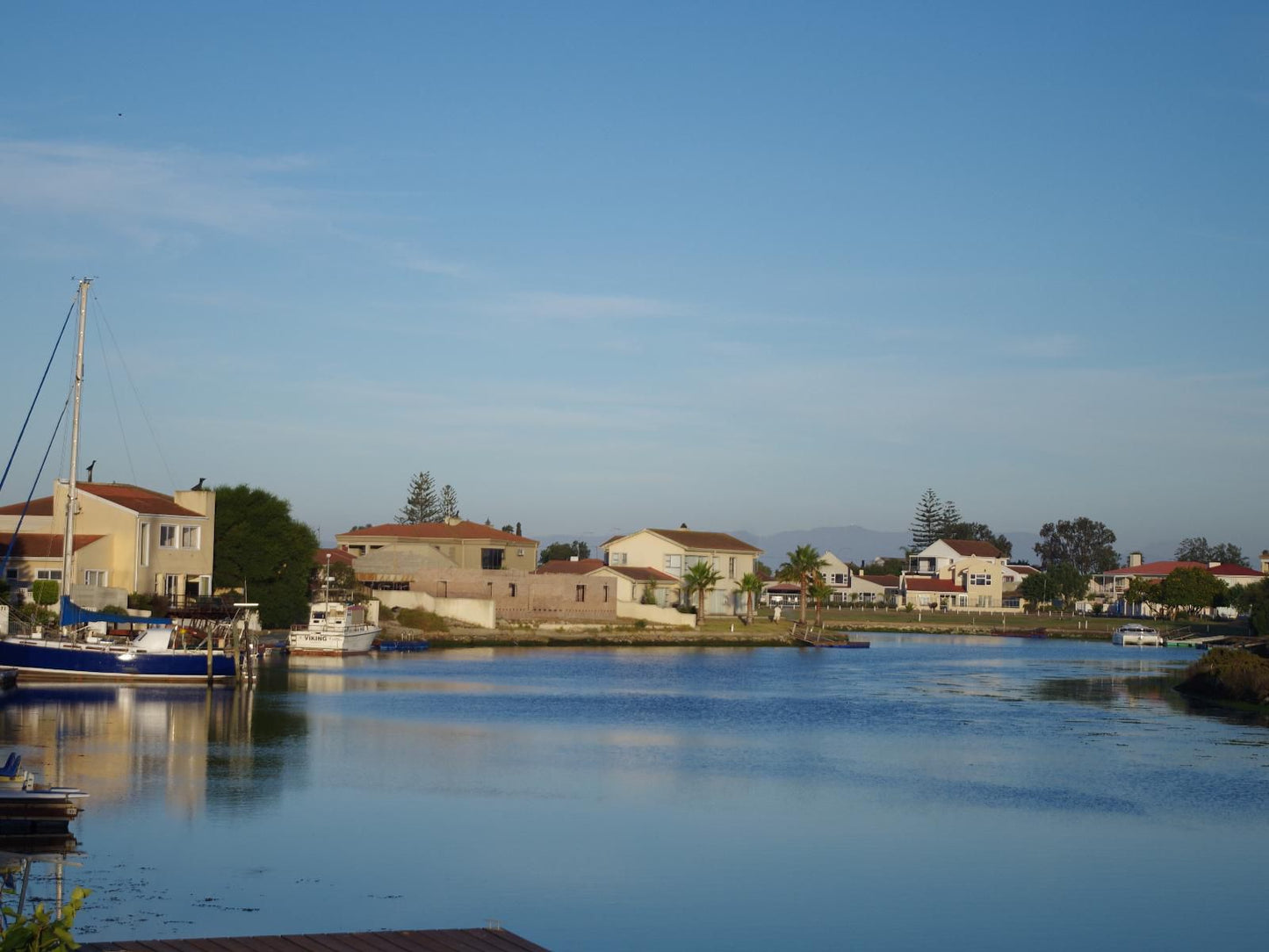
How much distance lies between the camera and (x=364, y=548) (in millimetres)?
96188

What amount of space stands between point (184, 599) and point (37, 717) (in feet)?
80.8

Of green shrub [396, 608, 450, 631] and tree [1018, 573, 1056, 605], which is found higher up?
tree [1018, 573, 1056, 605]

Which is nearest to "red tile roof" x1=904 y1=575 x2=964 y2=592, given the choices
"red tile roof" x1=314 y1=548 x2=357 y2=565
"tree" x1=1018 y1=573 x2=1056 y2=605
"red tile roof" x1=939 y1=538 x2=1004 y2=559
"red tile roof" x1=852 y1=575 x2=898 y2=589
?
"tree" x1=1018 y1=573 x2=1056 y2=605

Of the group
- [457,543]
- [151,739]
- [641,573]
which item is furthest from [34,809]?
[641,573]

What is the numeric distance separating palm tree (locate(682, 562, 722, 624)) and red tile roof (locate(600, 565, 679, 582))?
124cm

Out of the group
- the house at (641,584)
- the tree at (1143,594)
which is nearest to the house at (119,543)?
the house at (641,584)

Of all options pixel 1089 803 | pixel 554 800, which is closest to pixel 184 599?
pixel 554 800

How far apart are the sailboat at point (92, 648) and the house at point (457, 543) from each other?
41.6m

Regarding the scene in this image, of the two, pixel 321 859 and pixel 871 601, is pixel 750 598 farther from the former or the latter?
pixel 321 859

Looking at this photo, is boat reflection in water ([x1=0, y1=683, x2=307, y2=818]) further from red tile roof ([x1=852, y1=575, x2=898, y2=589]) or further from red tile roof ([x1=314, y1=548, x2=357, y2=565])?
red tile roof ([x1=852, y1=575, x2=898, y2=589])

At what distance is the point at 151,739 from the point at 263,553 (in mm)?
37209

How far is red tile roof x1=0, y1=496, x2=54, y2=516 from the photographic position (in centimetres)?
6662

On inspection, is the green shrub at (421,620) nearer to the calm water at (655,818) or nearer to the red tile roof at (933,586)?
the calm water at (655,818)

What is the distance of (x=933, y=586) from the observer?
155 meters
